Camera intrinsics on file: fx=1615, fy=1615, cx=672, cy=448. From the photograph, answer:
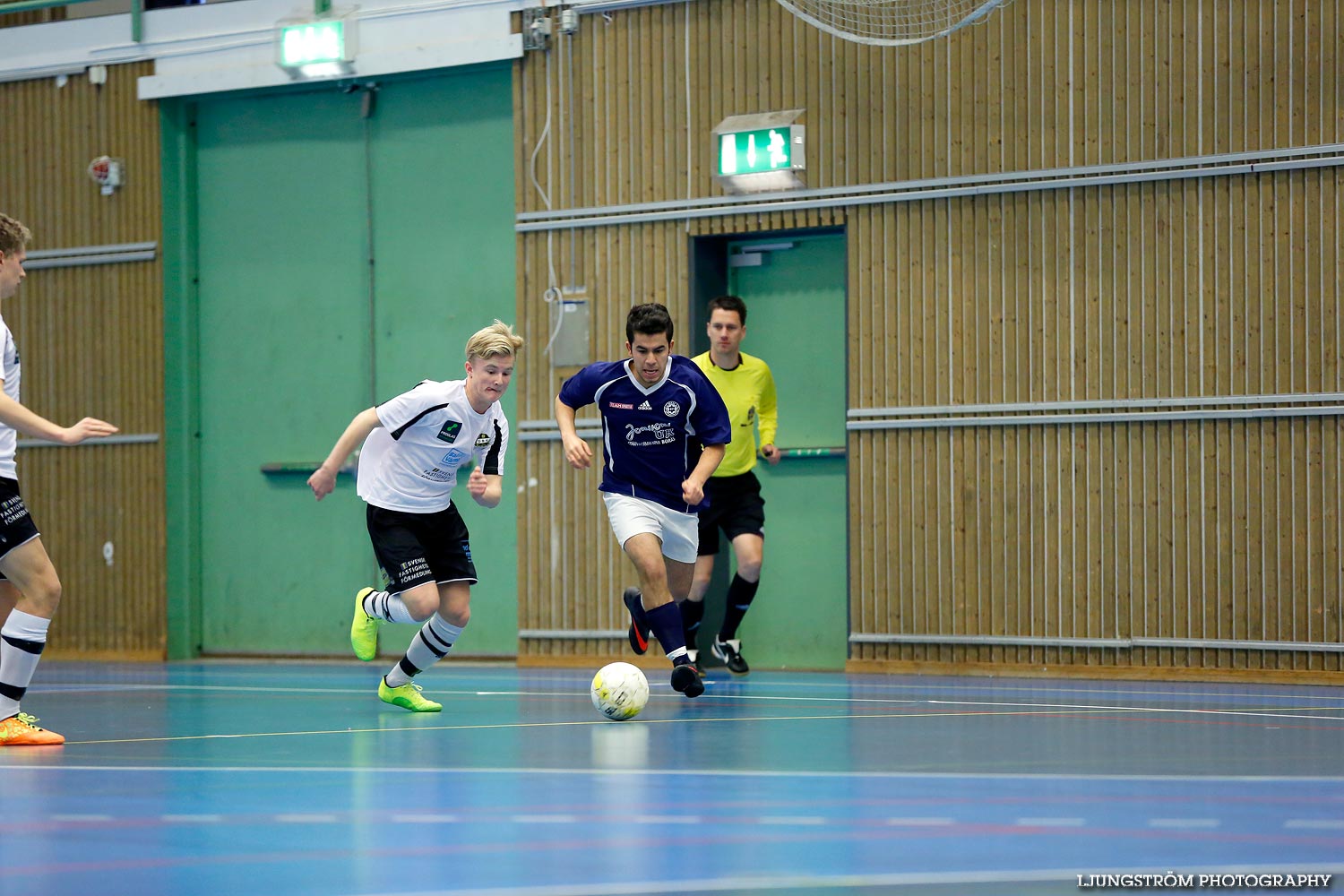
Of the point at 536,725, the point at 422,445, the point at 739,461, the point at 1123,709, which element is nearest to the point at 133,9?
the point at 739,461

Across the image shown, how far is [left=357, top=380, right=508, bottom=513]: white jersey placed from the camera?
25.8ft

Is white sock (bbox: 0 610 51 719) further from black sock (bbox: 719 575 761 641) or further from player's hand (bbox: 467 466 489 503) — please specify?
black sock (bbox: 719 575 761 641)

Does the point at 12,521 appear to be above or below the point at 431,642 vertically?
above

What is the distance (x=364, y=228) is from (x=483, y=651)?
356 cm

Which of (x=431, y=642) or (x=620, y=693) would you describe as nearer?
(x=620, y=693)

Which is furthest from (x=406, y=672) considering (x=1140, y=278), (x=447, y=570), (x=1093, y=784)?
(x=1140, y=278)

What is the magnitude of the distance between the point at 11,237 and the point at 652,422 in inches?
123

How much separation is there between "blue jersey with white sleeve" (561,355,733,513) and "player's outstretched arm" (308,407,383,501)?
1.06 m

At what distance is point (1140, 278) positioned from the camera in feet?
34.2

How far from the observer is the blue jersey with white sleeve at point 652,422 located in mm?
8109

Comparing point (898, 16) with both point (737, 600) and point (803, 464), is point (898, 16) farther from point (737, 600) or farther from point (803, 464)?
point (737, 600)

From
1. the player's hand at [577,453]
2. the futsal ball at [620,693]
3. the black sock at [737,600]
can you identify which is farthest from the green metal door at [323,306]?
the futsal ball at [620,693]

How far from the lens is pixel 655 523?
807 centimetres

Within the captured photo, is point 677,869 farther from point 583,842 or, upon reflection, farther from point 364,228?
point 364,228
